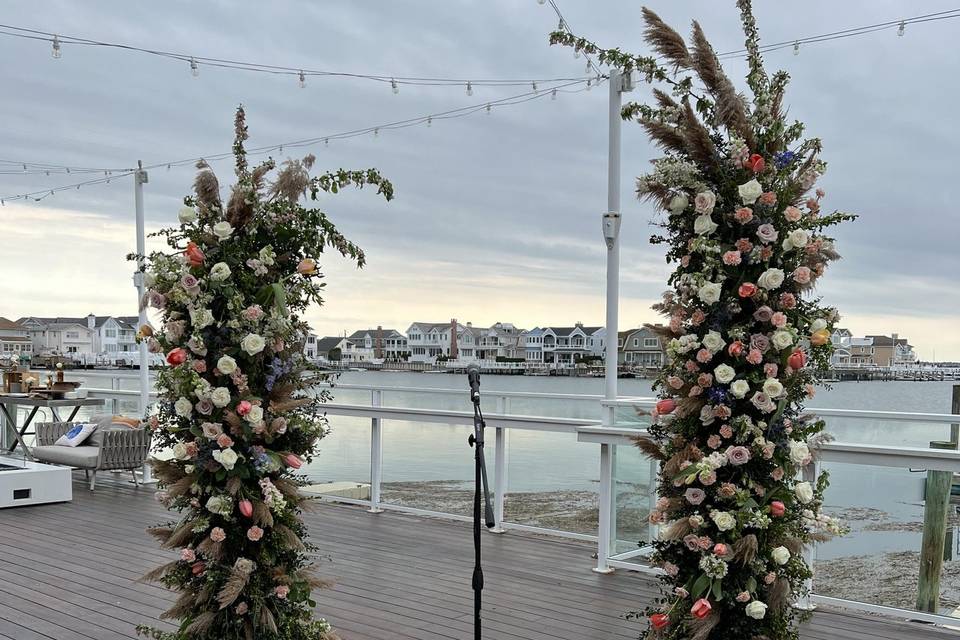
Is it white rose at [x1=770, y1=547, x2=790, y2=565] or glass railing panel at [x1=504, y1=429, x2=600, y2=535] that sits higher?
white rose at [x1=770, y1=547, x2=790, y2=565]

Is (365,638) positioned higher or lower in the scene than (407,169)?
lower

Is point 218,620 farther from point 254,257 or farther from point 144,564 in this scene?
point 144,564

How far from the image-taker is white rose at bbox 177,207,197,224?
10.5 ft

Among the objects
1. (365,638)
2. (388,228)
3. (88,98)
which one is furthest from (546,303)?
(365,638)

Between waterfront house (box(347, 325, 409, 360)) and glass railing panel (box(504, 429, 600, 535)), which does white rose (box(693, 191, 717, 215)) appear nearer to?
glass railing panel (box(504, 429, 600, 535))

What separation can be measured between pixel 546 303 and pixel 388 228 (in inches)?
144

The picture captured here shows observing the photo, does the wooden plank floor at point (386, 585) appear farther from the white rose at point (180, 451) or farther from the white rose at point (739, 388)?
the white rose at point (739, 388)

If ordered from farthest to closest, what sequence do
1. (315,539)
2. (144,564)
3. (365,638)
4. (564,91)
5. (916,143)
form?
(916,143), (564,91), (315,539), (144,564), (365,638)

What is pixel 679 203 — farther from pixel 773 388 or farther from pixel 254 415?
pixel 254 415

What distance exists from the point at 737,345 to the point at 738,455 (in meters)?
0.41

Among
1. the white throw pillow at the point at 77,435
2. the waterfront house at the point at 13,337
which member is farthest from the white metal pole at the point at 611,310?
the waterfront house at the point at 13,337

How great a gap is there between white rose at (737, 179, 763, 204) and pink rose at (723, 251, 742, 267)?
0.66 feet

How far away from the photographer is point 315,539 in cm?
611

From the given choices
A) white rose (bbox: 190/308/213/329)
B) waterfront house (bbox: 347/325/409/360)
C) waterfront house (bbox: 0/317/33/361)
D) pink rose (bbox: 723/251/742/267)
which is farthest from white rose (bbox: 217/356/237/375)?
waterfront house (bbox: 0/317/33/361)
